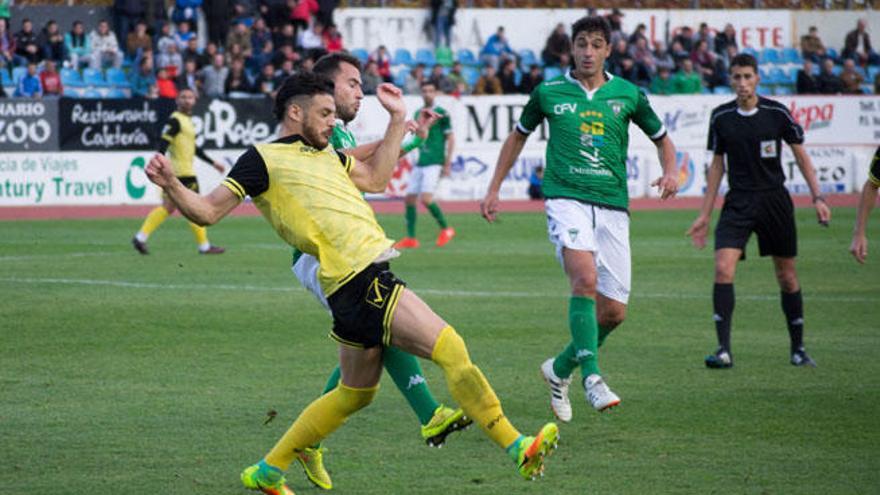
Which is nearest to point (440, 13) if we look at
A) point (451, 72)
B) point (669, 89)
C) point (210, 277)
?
point (451, 72)

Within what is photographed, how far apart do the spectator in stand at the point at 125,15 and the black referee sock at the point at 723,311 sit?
22867mm

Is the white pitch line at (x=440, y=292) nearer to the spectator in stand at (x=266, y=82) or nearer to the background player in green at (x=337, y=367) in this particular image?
the background player in green at (x=337, y=367)

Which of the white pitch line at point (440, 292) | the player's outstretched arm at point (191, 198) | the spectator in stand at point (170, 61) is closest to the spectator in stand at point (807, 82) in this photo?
the spectator in stand at point (170, 61)

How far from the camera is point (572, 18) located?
123 feet

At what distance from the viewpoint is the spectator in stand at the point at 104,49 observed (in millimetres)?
30938

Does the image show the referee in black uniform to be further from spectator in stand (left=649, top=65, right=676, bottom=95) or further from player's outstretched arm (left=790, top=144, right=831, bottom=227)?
spectator in stand (left=649, top=65, right=676, bottom=95)

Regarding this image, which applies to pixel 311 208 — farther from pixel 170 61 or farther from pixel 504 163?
pixel 170 61

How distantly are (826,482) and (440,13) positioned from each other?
29.3 metres

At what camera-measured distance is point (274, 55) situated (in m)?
31.4

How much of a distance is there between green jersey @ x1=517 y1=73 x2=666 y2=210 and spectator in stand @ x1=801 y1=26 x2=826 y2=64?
28953 millimetres

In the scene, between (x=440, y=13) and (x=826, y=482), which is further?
(x=440, y=13)

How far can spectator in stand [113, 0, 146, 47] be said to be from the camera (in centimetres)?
3136

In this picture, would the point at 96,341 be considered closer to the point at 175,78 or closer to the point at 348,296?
the point at 348,296

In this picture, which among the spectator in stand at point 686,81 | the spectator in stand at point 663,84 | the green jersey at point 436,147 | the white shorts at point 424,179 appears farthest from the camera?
the spectator in stand at point 686,81
